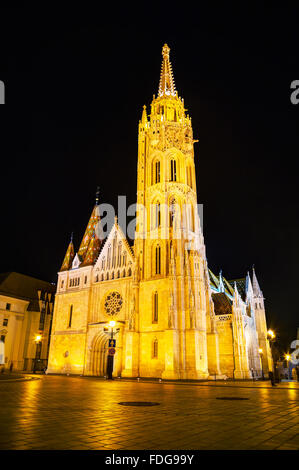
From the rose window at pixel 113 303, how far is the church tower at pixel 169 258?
3.58m

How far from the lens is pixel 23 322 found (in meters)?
51.6

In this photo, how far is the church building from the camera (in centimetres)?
3478

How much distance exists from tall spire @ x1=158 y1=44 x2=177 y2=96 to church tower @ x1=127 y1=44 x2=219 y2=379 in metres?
6.97

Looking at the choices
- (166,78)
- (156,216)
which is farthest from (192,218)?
(166,78)

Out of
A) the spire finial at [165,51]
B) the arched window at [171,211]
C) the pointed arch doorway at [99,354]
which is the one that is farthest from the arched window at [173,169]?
the spire finial at [165,51]

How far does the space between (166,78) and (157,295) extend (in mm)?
39101

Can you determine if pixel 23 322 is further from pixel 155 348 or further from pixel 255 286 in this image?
pixel 255 286

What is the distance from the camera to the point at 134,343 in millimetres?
35531

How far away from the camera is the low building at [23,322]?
48281mm

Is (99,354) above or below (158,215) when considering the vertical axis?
below

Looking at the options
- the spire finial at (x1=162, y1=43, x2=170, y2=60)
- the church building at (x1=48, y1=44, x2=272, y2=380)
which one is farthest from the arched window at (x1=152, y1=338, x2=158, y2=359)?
the spire finial at (x1=162, y1=43, x2=170, y2=60)

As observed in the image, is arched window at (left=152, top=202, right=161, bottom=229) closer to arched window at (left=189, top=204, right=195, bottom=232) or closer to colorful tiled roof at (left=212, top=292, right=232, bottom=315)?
arched window at (left=189, top=204, right=195, bottom=232)

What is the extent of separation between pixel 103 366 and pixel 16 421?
3562 centimetres
